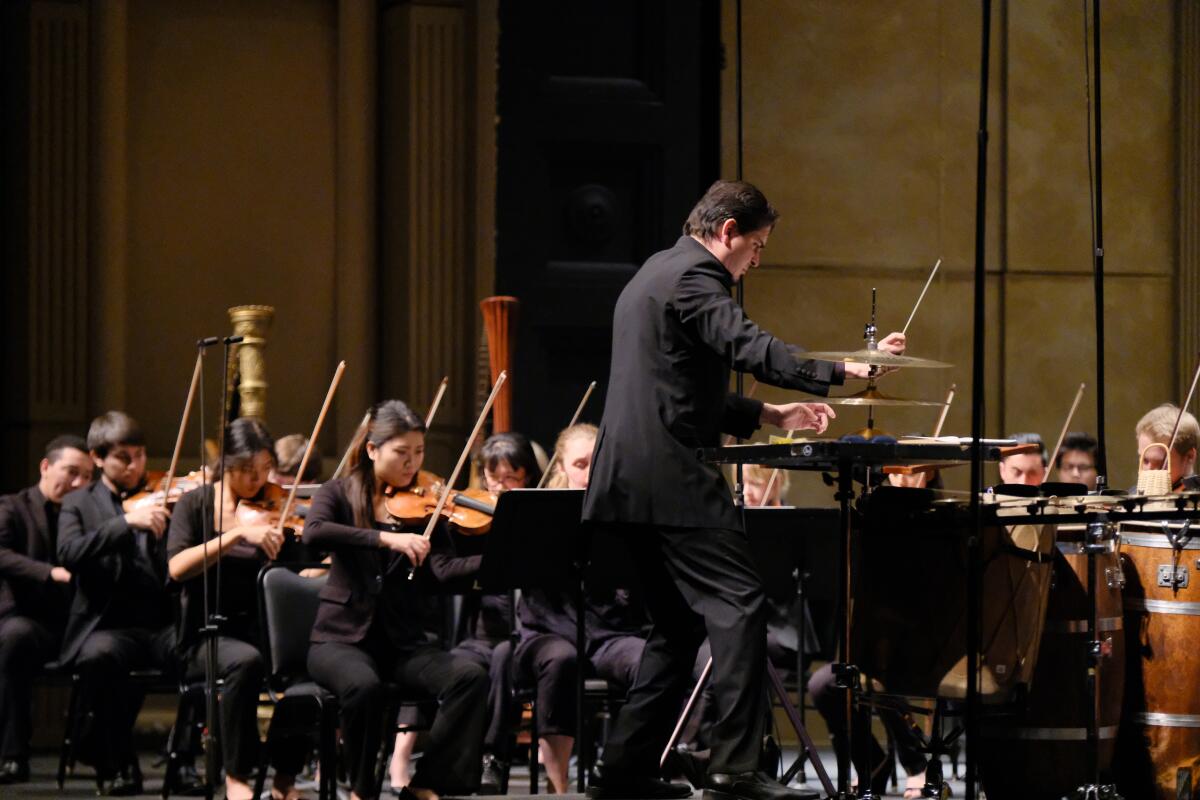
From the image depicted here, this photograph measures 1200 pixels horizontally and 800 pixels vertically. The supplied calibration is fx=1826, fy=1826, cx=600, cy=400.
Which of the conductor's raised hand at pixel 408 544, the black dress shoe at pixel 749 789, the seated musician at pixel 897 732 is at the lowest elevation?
the seated musician at pixel 897 732

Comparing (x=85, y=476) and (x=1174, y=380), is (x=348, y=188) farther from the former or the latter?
(x=1174, y=380)

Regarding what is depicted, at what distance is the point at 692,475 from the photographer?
396cm

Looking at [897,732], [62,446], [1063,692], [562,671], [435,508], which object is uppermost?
[62,446]

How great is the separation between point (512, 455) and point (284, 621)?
0.97 meters

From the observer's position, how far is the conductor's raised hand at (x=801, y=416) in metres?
4.00

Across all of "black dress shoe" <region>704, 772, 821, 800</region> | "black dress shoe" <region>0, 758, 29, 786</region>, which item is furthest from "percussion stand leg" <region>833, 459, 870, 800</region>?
"black dress shoe" <region>0, 758, 29, 786</region>

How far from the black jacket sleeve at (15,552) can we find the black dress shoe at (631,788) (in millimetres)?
2588

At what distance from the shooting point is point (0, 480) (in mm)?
6961

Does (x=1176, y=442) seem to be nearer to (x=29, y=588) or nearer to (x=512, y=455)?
(x=512, y=455)

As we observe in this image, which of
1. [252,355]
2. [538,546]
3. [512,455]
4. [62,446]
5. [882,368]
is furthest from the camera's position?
[252,355]

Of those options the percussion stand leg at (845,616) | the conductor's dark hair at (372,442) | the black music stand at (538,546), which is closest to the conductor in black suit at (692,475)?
the percussion stand leg at (845,616)

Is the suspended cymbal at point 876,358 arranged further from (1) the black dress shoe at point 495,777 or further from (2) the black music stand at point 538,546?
(1) the black dress shoe at point 495,777

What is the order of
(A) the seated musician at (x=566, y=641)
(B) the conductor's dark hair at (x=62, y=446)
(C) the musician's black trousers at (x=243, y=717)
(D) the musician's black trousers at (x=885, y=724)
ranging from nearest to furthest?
(C) the musician's black trousers at (x=243, y=717) < (A) the seated musician at (x=566, y=641) < (D) the musician's black trousers at (x=885, y=724) < (B) the conductor's dark hair at (x=62, y=446)

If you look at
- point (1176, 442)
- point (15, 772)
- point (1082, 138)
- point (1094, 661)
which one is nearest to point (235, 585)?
point (15, 772)
